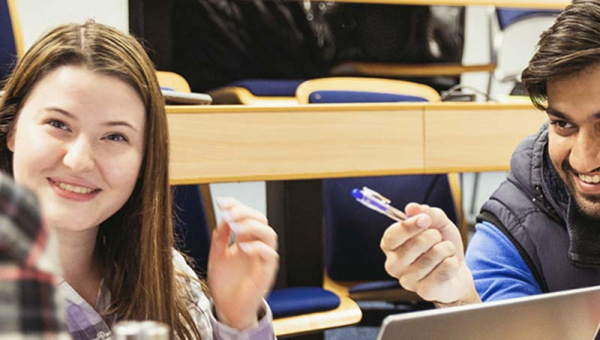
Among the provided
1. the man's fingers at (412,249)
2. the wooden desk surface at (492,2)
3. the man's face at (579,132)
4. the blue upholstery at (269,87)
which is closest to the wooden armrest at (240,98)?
the blue upholstery at (269,87)

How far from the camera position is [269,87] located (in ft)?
9.00

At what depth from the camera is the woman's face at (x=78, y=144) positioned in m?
0.91

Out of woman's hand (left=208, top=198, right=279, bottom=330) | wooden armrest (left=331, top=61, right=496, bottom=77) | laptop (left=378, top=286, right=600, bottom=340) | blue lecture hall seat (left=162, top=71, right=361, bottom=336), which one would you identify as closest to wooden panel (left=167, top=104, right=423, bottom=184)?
blue lecture hall seat (left=162, top=71, right=361, bottom=336)

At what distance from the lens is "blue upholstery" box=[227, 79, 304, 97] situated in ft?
8.84

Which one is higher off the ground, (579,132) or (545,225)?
(579,132)

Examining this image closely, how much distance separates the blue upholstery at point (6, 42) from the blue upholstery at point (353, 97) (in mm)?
747

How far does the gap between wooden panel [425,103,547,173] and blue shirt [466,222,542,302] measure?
31 cm

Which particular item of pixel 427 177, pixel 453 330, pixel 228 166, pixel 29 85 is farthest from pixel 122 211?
pixel 427 177

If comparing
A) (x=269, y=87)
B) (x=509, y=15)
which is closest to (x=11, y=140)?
(x=269, y=87)

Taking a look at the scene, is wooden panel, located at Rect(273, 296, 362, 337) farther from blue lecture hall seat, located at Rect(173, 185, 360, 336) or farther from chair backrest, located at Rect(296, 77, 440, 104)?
chair backrest, located at Rect(296, 77, 440, 104)

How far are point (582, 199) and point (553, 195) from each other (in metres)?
0.08

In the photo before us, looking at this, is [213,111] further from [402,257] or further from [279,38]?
[279,38]

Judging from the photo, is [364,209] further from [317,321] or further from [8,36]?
[8,36]

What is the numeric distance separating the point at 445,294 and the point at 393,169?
576 millimetres
